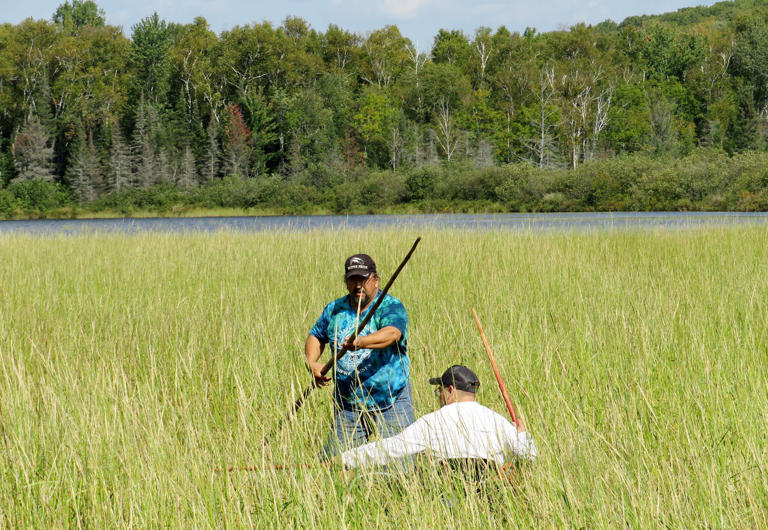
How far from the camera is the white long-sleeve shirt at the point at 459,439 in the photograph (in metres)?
3.15

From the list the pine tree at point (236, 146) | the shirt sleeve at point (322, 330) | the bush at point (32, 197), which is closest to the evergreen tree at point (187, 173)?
the pine tree at point (236, 146)

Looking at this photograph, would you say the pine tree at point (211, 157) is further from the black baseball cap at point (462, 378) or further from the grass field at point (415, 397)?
the black baseball cap at point (462, 378)

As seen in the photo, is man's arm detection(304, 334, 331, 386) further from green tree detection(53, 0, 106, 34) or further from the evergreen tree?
green tree detection(53, 0, 106, 34)

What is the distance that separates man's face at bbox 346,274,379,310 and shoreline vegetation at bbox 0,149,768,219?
128 feet

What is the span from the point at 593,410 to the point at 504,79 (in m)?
63.6

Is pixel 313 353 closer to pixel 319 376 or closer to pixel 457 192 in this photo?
pixel 319 376

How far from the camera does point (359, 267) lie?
3738 millimetres

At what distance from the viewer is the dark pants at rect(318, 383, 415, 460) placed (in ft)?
12.1

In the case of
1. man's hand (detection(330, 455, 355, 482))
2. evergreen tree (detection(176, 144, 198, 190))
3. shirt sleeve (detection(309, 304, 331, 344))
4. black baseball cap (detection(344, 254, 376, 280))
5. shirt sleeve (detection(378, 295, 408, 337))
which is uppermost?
evergreen tree (detection(176, 144, 198, 190))

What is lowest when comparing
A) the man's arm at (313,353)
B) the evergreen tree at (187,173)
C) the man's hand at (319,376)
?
the man's hand at (319,376)

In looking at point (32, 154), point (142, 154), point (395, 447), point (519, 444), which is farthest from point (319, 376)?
point (142, 154)

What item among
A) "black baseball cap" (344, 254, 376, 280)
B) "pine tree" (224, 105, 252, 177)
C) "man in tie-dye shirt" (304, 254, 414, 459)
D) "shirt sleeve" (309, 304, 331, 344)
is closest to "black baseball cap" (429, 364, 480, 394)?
"man in tie-dye shirt" (304, 254, 414, 459)

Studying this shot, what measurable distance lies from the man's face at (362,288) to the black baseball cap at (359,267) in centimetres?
2

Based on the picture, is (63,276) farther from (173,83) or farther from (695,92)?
(695,92)
